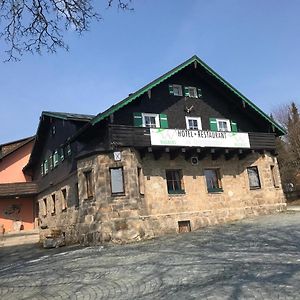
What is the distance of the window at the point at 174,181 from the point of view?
20.9 meters

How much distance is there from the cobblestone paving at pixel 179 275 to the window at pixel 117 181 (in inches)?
226

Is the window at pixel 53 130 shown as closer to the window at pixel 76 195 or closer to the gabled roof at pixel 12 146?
the window at pixel 76 195

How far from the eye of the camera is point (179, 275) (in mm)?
8734

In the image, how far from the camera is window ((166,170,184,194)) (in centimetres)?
2092

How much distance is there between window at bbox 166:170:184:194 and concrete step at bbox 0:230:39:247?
11751 millimetres

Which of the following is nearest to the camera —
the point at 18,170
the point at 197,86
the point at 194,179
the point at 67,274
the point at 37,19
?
the point at 37,19

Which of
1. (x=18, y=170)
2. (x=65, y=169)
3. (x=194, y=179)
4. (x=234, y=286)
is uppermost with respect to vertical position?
(x=18, y=170)

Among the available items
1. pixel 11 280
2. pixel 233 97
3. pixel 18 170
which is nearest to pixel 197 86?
pixel 233 97

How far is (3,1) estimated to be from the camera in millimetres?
6574

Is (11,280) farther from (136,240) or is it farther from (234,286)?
(136,240)

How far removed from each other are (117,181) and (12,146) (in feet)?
65.7

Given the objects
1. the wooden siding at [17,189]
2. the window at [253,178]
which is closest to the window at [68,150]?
the wooden siding at [17,189]

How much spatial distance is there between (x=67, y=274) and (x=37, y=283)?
1007mm

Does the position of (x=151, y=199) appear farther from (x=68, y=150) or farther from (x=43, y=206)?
(x=43, y=206)
